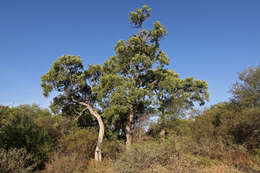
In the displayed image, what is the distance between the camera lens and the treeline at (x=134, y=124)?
7355mm

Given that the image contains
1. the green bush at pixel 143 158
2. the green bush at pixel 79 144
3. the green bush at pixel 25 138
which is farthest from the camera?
the green bush at pixel 79 144

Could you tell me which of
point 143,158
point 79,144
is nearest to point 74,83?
point 79,144

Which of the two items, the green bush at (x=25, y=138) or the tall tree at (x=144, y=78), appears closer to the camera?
the green bush at (x=25, y=138)

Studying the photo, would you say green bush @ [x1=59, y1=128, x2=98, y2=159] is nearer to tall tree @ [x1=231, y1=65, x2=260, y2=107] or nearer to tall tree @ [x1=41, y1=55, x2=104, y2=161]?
tall tree @ [x1=41, y1=55, x2=104, y2=161]

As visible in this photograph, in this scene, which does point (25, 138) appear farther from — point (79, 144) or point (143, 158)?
point (143, 158)

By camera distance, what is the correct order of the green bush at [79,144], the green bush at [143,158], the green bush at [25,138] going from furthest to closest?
the green bush at [79,144] < the green bush at [25,138] < the green bush at [143,158]

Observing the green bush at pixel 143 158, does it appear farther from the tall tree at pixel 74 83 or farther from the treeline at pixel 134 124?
the tall tree at pixel 74 83

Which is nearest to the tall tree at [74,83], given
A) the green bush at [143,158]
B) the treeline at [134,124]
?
the treeline at [134,124]

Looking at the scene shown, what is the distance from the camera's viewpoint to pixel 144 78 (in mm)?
16094

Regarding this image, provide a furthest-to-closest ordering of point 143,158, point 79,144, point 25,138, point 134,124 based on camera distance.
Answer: point 134,124 → point 79,144 → point 25,138 → point 143,158

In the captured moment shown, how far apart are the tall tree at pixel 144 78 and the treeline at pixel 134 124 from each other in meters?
0.08

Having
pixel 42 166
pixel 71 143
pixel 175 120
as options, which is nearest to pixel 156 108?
pixel 175 120

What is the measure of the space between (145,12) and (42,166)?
14.3 meters

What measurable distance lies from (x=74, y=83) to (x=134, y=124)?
6.08 metres
